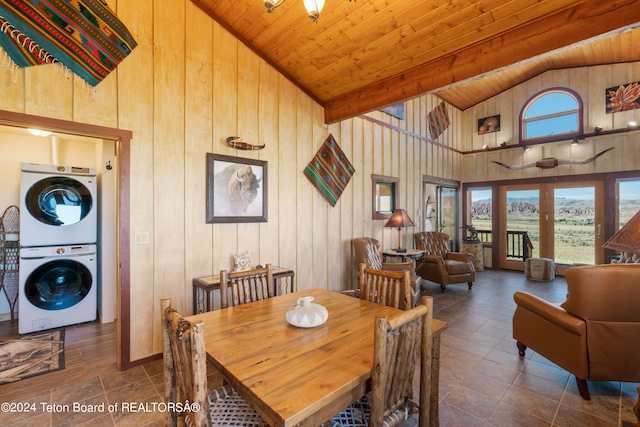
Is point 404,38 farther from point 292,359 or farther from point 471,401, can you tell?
point 471,401

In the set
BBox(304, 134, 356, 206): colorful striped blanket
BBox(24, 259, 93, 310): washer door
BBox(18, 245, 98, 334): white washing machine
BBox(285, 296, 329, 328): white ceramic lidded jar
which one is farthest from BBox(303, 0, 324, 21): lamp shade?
BBox(24, 259, 93, 310): washer door

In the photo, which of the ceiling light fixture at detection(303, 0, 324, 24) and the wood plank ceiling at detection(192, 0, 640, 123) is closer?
the ceiling light fixture at detection(303, 0, 324, 24)

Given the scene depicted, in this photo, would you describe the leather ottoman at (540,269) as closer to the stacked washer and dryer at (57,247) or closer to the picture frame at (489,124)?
the picture frame at (489,124)

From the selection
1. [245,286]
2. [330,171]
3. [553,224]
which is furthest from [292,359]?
[553,224]

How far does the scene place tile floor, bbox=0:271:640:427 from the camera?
1.95 metres

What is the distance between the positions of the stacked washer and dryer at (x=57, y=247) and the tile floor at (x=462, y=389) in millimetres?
335

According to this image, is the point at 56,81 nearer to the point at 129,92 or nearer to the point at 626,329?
the point at 129,92

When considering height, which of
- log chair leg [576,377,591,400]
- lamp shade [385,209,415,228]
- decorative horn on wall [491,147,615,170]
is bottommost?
log chair leg [576,377,591,400]

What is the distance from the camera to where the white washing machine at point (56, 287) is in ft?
10.6

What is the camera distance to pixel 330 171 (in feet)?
14.2

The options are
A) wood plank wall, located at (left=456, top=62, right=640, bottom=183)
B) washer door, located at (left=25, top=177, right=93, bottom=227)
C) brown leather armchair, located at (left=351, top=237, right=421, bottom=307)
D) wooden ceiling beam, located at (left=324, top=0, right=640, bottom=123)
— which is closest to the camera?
wooden ceiling beam, located at (left=324, top=0, right=640, bottom=123)

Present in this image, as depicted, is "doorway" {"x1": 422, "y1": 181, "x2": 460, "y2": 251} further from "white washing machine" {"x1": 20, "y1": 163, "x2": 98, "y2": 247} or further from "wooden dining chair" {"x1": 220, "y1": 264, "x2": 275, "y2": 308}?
"white washing machine" {"x1": 20, "y1": 163, "x2": 98, "y2": 247}

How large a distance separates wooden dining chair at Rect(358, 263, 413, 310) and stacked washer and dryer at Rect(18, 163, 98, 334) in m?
3.58

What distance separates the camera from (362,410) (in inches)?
57.3
